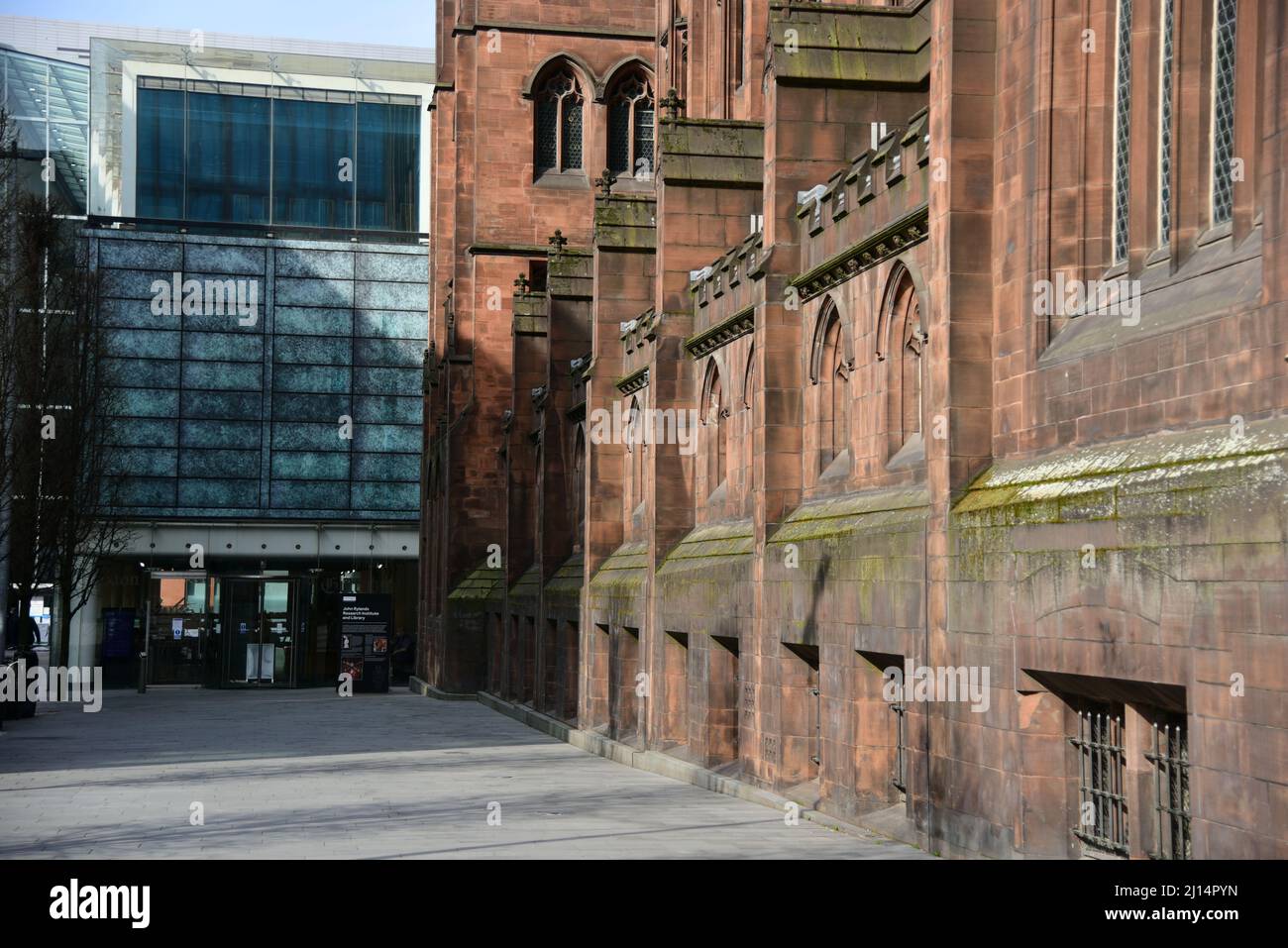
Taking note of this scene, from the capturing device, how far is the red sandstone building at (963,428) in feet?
35.6

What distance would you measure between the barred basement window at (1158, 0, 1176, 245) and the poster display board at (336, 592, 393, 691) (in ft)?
121

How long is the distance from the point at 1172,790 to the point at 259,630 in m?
39.3

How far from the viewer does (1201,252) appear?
12156 millimetres

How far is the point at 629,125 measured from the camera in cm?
4831

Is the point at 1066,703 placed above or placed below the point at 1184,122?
below

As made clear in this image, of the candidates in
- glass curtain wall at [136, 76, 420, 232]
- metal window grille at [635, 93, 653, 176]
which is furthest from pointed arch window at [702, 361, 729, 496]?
glass curtain wall at [136, 76, 420, 232]

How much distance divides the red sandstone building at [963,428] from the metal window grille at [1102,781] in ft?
0.10

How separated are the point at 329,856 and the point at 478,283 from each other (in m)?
34.8

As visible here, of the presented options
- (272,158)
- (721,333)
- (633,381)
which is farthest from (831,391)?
(272,158)

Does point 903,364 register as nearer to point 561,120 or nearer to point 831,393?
point 831,393

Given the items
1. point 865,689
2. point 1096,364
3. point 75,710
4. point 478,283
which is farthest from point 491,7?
point 1096,364

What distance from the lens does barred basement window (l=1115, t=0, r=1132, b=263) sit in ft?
45.0

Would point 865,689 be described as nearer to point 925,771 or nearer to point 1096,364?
point 925,771

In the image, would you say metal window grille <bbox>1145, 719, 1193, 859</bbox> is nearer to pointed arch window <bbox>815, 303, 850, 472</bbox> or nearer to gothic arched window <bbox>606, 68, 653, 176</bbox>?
pointed arch window <bbox>815, 303, 850, 472</bbox>
